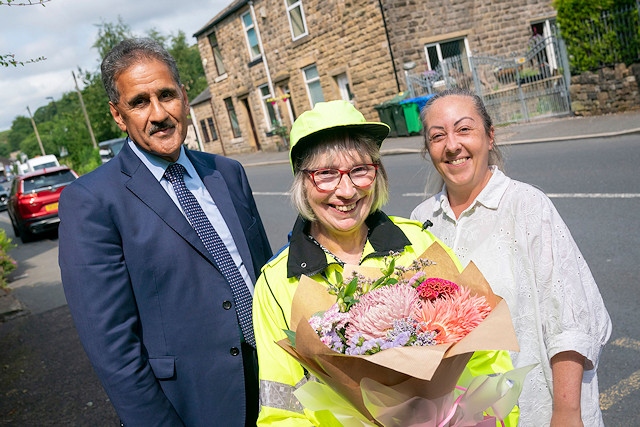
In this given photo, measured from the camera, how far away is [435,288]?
1470 millimetres

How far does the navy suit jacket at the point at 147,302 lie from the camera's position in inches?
81.1

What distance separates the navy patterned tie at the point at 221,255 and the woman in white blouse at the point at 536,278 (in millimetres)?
883

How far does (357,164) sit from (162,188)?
2.77 feet

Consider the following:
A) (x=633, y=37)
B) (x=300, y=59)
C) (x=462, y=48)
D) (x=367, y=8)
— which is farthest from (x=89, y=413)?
(x=300, y=59)

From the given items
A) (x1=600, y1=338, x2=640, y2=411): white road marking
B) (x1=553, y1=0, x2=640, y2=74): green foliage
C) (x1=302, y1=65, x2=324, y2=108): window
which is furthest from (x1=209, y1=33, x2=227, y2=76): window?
(x1=600, y1=338, x2=640, y2=411): white road marking

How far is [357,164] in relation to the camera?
6.58ft

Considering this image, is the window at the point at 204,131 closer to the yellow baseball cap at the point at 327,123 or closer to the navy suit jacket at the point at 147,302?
the navy suit jacket at the point at 147,302

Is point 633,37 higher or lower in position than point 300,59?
lower

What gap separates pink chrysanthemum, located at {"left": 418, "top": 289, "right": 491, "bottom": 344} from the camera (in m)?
1.37

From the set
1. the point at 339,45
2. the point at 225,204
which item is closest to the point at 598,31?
the point at 339,45

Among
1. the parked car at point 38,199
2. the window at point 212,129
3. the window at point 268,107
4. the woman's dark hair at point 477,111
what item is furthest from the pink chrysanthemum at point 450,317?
the window at point 212,129

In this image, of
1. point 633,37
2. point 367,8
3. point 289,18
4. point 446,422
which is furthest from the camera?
point 289,18

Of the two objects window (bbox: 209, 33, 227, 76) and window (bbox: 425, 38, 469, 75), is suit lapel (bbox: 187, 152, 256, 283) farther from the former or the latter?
window (bbox: 209, 33, 227, 76)

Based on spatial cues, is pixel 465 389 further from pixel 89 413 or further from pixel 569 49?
pixel 569 49
